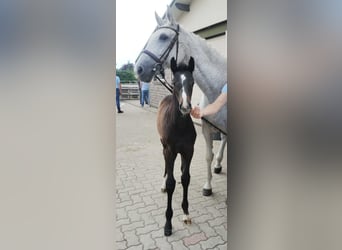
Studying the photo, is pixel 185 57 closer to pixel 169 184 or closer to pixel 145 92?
pixel 145 92

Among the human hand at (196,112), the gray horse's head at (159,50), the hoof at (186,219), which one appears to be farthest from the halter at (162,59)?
the hoof at (186,219)

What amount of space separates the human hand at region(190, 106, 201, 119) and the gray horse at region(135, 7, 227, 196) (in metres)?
0.04

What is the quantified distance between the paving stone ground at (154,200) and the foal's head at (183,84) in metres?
0.18

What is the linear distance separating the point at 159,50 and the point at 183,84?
0.51 feet

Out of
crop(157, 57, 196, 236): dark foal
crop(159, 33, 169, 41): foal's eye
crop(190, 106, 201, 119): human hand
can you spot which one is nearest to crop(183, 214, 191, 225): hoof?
crop(157, 57, 196, 236): dark foal

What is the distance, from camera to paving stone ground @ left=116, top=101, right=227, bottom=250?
99cm

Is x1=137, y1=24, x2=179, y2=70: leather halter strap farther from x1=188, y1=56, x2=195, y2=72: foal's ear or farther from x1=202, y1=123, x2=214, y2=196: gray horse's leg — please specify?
x1=202, y1=123, x2=214, y2=196: gray horse's leg

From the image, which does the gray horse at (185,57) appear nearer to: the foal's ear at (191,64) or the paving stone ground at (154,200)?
the foal's ear at (191,64)

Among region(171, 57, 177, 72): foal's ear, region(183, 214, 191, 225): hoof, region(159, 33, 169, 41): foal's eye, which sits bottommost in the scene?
region(183, 214, 191, 225): hoof
